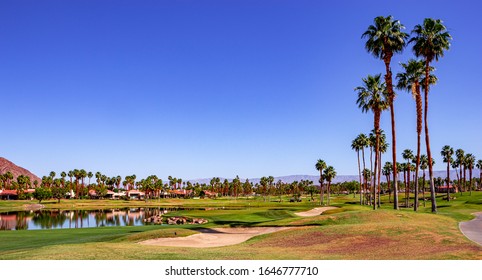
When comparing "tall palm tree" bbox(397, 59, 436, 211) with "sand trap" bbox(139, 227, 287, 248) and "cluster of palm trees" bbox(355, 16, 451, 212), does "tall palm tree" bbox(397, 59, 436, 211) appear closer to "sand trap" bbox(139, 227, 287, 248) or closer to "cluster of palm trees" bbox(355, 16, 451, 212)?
"cluster of palm trees" bbox(355, 16, 451, 212)

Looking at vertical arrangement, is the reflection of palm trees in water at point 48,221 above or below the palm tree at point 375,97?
below

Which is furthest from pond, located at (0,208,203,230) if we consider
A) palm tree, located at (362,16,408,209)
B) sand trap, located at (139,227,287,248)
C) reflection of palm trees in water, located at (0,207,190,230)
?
palm tree, located at (362,16,408,209)

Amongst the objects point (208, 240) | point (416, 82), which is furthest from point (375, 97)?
point (208, 240)

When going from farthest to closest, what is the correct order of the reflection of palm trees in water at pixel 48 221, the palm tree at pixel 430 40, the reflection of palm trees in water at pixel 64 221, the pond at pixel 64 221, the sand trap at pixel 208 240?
the reflection of palm trees in water at pixel 64 221, the pond at pixel 64 221, the reflection of palm trees in water at pixel 48 221, the palm tree at pixel 430 40, the sand trap at pixel 208 240

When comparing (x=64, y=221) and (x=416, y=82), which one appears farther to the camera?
(x=64, y=221)

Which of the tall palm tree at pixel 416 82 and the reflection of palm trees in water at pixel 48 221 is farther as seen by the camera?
the reflection of palm trees in water at pixel 48 221

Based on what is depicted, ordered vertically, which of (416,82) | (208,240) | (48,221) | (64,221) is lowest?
(64,221)

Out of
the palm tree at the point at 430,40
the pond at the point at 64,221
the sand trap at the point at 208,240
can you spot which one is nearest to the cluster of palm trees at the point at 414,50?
the palm tree at the point at 430,40

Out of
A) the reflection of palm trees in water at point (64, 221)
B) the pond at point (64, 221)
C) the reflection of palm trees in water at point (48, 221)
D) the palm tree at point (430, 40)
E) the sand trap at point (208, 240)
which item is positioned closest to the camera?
the sand trap at point (208, 240)

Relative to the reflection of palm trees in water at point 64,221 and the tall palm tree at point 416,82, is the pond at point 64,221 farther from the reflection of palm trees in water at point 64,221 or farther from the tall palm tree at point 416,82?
the tall palm tree at point 416,82

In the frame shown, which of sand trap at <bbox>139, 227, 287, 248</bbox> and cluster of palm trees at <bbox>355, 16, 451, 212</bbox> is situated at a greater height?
cluster of palm trees at <bbox>355, 16, 451, 212</bbox>

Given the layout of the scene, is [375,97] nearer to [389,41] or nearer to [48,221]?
[389,41]
